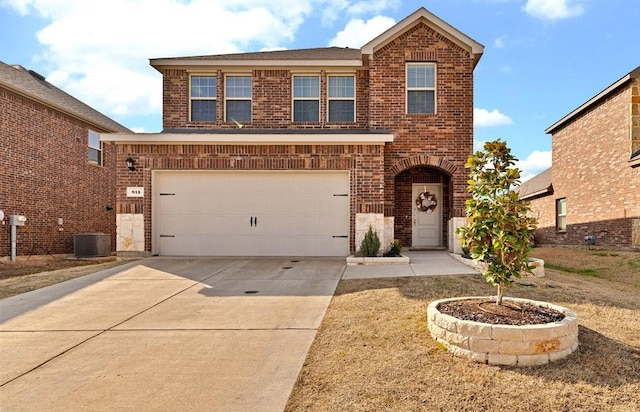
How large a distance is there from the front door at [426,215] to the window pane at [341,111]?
122 inches

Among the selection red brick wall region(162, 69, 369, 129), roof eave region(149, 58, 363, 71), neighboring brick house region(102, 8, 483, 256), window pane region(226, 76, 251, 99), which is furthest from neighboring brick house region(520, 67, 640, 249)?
window pane region(226, 76, 251, 99)

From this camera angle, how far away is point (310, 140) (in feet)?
37.8

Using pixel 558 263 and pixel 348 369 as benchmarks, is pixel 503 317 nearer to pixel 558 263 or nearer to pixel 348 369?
pixel 348 369

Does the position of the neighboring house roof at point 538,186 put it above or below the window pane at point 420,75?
below

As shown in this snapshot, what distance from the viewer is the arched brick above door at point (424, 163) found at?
40.9ft

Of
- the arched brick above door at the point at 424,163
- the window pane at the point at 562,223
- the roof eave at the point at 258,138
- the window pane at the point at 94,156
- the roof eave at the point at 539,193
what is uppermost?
the window pane at the point at 94,156

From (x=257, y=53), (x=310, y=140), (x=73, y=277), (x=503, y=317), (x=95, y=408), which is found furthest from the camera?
(x=257, y=53)

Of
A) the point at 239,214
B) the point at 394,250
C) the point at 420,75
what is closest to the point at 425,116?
the point at 420,75

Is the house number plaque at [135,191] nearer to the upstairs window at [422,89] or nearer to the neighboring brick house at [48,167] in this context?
the neighboring brick house at [48,167]

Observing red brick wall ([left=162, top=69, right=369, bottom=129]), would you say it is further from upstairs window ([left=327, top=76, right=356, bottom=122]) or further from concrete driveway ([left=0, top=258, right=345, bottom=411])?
concrete driveway ([left=0, top=258, right=345, bottom=411])

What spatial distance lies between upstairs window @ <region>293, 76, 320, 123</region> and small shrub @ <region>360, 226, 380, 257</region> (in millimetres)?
4464

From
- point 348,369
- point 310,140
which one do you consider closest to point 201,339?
point 348,369

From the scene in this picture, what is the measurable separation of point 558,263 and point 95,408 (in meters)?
14.1

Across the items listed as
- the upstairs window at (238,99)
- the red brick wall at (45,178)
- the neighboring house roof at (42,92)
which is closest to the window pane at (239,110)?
the upstairs window at (238,99)
